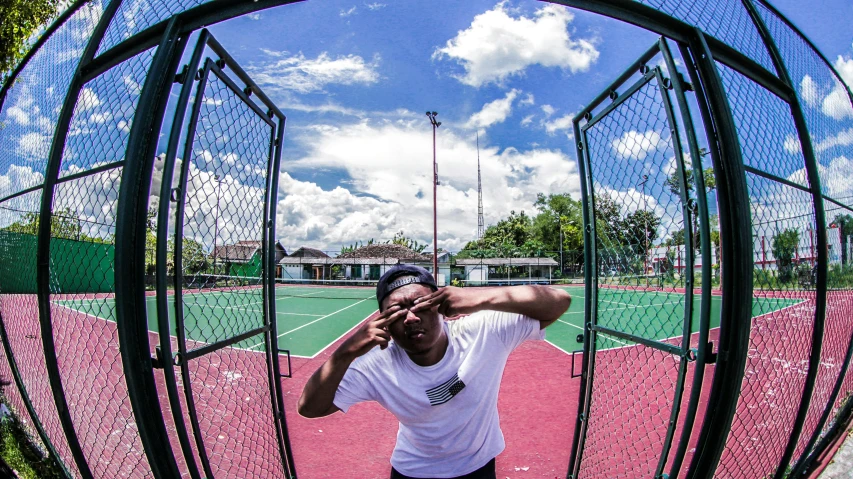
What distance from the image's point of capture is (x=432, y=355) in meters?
1.88

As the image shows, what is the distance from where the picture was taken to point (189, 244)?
7.25 ft

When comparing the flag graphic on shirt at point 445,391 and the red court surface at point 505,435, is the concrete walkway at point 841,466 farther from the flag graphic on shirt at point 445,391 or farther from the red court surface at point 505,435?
the flag graphic on shirt at point 445,391

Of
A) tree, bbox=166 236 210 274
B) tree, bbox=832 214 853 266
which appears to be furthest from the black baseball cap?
tree, bbox=832 214 853 266

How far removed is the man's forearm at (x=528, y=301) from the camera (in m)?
1.96

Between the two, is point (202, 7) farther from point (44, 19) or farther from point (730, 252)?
point (44, 19)

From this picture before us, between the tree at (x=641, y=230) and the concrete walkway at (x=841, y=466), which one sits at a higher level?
the tree at (x=641, y=230)

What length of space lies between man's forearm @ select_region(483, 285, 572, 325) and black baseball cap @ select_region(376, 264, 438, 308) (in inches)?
10.0

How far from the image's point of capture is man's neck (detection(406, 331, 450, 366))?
73.3 inches

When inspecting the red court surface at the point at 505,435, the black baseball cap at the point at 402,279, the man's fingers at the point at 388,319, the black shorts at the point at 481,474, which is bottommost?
the red court surface at the point at 505,435

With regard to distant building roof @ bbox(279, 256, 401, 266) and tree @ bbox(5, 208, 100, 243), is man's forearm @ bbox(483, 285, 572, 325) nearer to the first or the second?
tree @ bbox(5, 208, 100, 243)

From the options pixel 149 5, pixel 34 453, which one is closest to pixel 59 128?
pixel 149 5

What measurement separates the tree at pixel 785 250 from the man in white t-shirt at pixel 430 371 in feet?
5.96

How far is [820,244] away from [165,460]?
118 inches

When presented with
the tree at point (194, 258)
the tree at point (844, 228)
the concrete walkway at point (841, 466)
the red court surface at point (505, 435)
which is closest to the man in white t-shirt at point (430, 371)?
the tree at point (194, 258)
